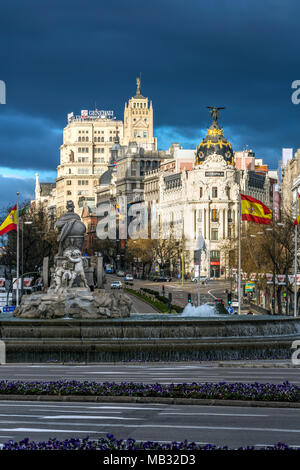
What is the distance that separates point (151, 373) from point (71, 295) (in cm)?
1554

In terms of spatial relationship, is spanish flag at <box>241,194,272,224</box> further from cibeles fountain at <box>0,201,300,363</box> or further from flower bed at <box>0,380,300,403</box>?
flower bed at <box>0,380,300,403</box>

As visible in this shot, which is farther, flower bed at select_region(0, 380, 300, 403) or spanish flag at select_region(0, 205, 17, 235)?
spanish flag at select_region(0, 205, 17, 235)

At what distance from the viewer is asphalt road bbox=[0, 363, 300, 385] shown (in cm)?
3022

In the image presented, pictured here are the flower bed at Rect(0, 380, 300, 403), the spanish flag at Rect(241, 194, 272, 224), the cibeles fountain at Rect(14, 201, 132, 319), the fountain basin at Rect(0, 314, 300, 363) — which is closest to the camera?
the flower bed at Rect(0, 380, 300, 403)

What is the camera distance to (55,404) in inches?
951

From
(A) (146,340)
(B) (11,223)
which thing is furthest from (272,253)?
(A) (146,340)

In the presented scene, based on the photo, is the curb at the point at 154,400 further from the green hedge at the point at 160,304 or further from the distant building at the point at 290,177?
the distant building at the point at 290,177

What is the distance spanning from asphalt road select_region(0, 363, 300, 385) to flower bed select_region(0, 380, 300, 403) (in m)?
3.82

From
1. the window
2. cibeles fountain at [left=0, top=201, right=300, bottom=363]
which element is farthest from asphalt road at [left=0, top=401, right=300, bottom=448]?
the window

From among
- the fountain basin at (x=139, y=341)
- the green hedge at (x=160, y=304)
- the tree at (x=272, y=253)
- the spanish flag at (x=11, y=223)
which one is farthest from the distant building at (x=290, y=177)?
the fountain basin at (x=139, y=341)

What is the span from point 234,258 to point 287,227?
100 ft

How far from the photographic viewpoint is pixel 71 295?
47.9 m

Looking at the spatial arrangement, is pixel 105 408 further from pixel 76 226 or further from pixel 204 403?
pixel 76 226

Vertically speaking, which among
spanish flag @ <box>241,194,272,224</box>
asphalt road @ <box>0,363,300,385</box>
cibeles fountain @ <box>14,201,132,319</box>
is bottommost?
asphalt road @ <box>0,363,300,385</box>
